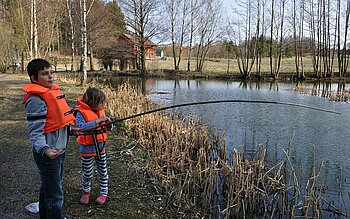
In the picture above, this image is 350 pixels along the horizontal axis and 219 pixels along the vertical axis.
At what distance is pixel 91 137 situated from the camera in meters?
3.57

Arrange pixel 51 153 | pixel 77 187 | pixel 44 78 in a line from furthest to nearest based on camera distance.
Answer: pixel 77 187 → pixel 44 78 → pixel 51 153

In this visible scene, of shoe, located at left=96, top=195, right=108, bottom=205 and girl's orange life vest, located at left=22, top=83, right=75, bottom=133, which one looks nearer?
girl's orange life vest, located at left=22, top=83, right=75, bottom=133

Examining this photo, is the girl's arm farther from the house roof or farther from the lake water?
the house roof

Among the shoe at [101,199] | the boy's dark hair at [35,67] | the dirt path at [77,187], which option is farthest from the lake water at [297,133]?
the boy's dark hair at [35,67]

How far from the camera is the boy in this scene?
262 cm

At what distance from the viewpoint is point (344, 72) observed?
1166 inches

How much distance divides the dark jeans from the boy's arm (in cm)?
20

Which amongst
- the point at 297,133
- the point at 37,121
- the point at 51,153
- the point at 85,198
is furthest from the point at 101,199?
the point at 297,133

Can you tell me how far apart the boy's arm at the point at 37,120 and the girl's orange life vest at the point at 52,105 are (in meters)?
0.04

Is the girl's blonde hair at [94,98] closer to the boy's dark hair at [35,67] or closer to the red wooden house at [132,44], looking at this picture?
the boy's dark hair at [35,67]

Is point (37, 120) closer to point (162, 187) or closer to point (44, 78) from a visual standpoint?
point (44, 78)

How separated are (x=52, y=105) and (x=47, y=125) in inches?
7.2

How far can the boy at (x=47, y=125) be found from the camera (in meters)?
2.62

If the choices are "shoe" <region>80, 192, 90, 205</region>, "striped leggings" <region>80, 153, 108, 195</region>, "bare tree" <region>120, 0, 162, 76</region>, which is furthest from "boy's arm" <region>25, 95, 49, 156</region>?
"bare tree" <region>120, 0, 162, 76</region>
